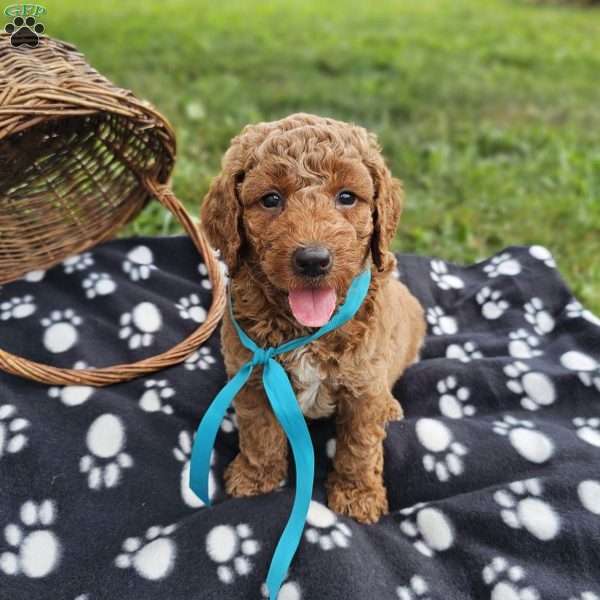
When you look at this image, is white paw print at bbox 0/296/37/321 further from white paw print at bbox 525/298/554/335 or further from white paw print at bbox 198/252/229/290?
white paw print at bbox 525/298/554/335

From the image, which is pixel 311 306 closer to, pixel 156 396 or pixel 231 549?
pixel 231 549

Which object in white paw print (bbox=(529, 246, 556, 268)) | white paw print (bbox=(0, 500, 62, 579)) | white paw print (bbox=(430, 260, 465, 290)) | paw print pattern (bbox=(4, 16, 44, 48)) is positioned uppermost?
paw print pattern (bbox=(4, 16, 44, 48))

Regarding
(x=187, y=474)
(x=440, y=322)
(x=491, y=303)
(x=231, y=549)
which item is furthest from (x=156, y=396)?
(x=491, y=303)

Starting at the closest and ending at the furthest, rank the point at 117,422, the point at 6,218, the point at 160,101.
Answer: the point at 117,422
the point at 6,218
the point at 160,101

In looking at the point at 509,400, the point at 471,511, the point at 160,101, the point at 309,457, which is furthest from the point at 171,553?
the point at 160,101

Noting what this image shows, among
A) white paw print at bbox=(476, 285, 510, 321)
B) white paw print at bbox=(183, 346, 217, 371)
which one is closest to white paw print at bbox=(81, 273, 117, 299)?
white paw print at bbox=(183, 346, 217, 371)

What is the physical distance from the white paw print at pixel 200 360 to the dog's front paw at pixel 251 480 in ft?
2.49

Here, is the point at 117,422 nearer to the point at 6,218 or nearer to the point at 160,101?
the point at 6,218

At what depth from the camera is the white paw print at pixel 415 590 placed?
8.26ft

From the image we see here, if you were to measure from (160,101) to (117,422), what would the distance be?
16.1 feet

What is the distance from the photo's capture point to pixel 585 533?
106 inches

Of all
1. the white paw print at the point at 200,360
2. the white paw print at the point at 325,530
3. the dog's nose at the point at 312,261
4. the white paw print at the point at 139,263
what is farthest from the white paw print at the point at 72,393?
the dog's nose at the point at 312,261

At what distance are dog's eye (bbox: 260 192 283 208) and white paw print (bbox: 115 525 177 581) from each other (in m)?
1.50

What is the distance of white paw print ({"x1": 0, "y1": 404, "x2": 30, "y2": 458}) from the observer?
3.04 meters
